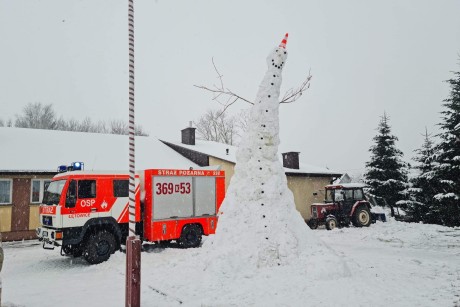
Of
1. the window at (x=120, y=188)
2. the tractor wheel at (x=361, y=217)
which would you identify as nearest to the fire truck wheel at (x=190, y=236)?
the window at (x=120, y=188)

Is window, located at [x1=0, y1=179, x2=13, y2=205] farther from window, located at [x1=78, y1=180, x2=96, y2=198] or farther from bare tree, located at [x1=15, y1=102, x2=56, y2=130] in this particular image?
bare tree, located at [x1=15, y1=102, x2=56, y2=130]

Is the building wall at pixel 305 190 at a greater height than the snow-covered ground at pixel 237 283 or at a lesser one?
greater

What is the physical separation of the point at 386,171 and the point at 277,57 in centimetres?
2126

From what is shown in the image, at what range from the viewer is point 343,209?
20062 mm

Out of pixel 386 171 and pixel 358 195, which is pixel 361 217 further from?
pixel 386 171

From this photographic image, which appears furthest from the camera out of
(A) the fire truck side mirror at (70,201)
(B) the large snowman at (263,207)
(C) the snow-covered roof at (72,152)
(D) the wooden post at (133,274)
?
(C) the snow-covered roof at (72,152)

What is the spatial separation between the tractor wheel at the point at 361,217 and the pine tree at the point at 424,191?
5.19m

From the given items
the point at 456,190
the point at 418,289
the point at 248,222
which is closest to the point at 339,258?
the point at 418,289

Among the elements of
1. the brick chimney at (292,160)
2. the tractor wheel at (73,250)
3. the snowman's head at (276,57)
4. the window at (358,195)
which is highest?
the snowman's head at (276,57)

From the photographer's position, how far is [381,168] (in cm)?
2784

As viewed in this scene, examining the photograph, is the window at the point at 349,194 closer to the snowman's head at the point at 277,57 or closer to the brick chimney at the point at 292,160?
the brick chimney at the point at 292,160

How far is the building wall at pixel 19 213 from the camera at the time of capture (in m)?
16.0

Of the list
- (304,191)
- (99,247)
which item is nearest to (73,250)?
(99,247)

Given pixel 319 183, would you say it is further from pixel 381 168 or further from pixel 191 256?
pixel 191 256
